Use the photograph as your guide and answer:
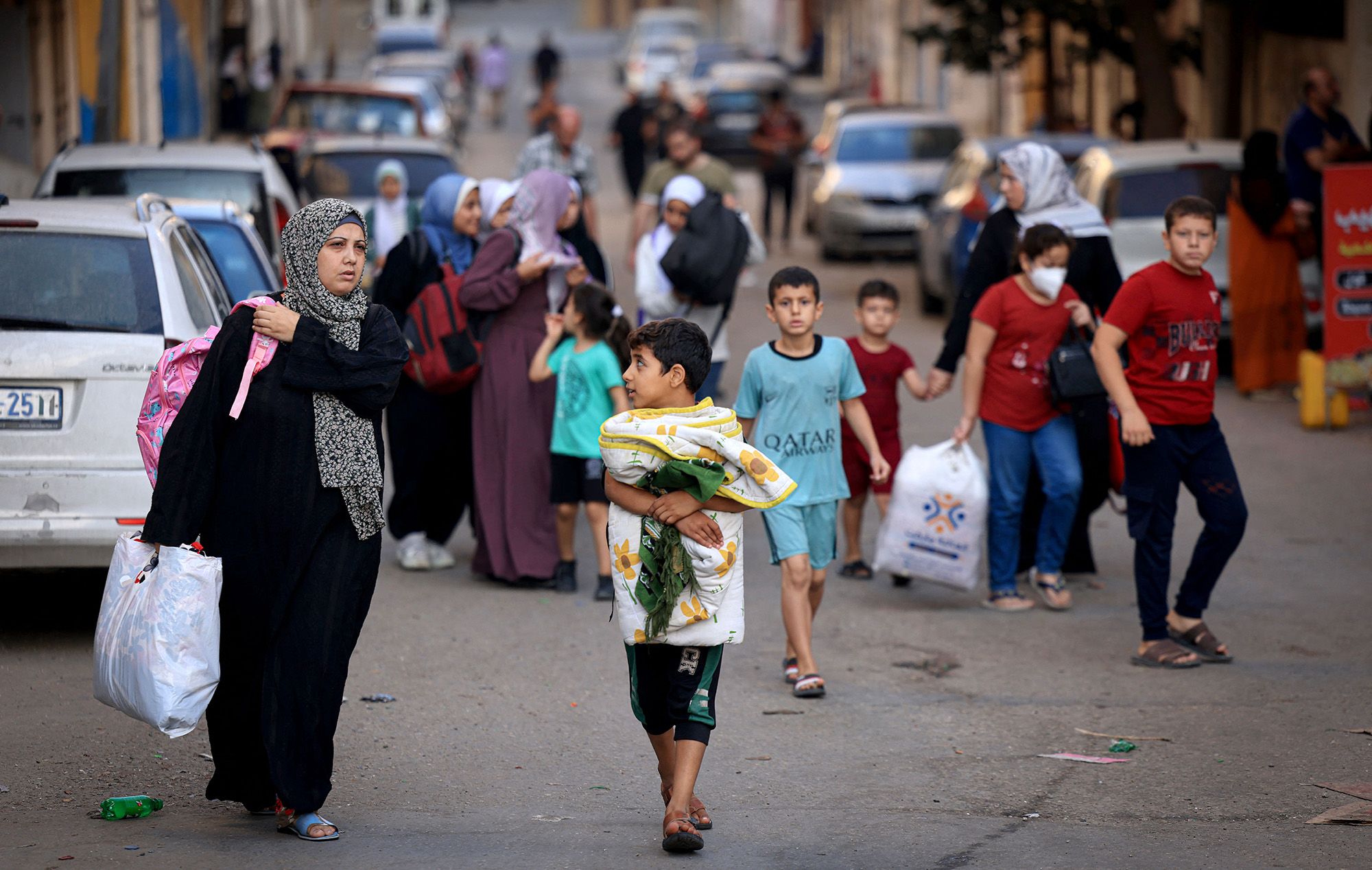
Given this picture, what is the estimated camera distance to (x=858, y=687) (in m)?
6.95

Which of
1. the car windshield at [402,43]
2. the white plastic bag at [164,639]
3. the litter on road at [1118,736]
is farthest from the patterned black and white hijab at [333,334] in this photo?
the car windshield at [402,43]

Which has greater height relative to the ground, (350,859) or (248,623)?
(248,623)

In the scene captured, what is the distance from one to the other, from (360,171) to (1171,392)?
11.1 m

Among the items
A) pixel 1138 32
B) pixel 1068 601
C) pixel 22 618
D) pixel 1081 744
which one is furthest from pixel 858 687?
pixel 1138 32

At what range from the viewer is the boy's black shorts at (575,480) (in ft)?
27.1

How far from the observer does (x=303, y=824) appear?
4.88 metres

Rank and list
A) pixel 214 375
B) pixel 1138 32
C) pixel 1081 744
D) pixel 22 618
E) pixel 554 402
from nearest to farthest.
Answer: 1. pixel 214 375
2. pixel 1081 744
3. pixel 22 618
4. pixel 554 402
5. pixel 1138 32

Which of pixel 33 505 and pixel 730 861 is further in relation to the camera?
pixel 33 505

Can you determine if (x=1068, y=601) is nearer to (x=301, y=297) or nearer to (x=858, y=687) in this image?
(x=858, y=687)

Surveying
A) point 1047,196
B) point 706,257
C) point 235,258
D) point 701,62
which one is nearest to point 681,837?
point 1047,196

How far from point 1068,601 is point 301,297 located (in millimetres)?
4473

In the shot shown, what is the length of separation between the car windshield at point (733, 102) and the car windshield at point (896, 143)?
14331 millimetres

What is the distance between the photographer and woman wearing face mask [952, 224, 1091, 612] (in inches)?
305

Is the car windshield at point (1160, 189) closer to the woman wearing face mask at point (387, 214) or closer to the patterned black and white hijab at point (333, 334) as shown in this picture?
the woman wearing face mask at point (387, 214)
